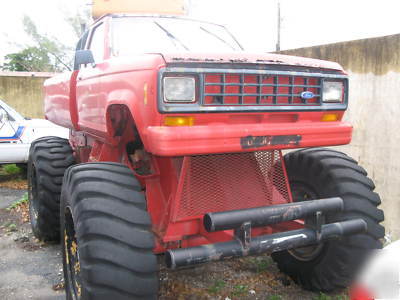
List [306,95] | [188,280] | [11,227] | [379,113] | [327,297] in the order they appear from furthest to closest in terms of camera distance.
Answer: [11,227] < [379,113] < [188,280] < [327,297] < [306,95]

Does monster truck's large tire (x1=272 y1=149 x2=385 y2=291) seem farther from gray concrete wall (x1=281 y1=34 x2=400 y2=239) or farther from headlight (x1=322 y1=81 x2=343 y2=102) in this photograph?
gray concrete wall (x1=281 y1=34 x2=400 y2=239)

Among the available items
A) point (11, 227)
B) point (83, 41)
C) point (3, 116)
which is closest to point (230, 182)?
point (83, 41)

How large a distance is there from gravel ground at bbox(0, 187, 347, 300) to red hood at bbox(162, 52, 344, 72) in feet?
6.49

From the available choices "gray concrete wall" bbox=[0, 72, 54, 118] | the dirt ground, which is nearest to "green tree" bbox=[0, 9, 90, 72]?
"gray concrete wall" bbox=[0, 72, 54, 118]

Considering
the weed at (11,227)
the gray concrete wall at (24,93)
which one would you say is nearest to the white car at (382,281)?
the weed at (11,227)

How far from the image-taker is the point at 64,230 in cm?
321

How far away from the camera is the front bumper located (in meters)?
2.45

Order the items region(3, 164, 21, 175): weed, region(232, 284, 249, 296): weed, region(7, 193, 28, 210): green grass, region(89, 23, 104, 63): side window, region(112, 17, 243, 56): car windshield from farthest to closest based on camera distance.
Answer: region(3, 164, 21, 175): weed → region(7, 193, 28, 210): green grass → region(89, 23, 104, 63): side window → region(232, 284, 249, 296): weed → region(112, 17, 243, 56): car windshield

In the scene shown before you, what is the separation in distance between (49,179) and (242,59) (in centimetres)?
292

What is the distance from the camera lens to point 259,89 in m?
2.77

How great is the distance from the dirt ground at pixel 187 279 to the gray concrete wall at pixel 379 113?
67.2 inches

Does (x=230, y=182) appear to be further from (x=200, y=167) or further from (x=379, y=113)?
(x=379, y=113)

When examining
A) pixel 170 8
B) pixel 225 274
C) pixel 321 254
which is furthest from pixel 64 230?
pixel 170 8

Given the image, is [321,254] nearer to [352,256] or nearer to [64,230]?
Result: [352,256]
